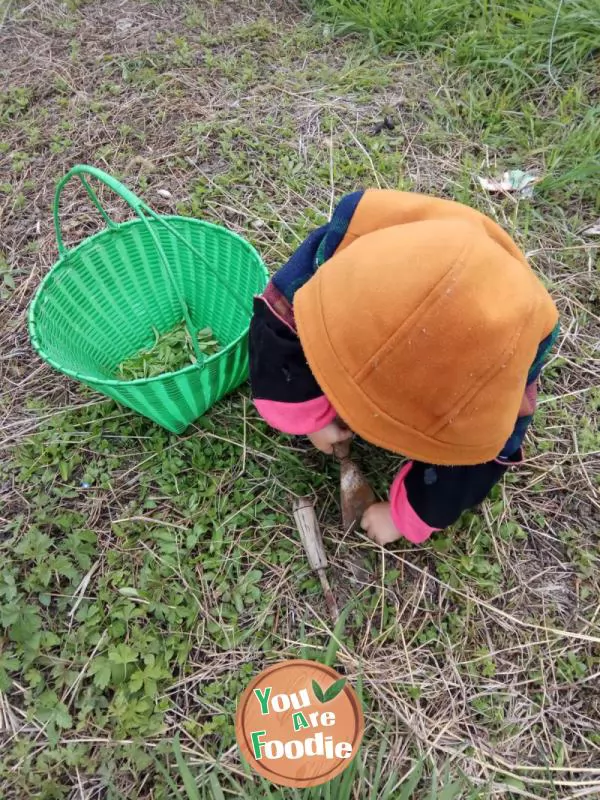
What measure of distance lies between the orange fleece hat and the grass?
46cm

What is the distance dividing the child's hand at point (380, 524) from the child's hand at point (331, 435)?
194 mm

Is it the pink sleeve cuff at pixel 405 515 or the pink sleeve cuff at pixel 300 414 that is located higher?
the pink sleeve cuff at pixel 300 414

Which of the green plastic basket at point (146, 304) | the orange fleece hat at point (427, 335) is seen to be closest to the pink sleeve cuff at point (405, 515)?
the orange fleece hat at point (427, 335)

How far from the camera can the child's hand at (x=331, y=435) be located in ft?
4.26

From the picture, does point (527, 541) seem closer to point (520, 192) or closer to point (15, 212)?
point (520, 192)

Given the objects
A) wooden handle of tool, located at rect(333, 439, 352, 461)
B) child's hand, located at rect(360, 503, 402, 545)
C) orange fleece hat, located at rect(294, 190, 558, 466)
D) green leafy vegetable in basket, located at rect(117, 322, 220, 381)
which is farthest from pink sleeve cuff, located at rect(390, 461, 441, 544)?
green leafy vegetable in basket, located at rect(117, 322, 220, 381)

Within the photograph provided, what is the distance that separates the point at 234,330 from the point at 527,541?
0.98 m

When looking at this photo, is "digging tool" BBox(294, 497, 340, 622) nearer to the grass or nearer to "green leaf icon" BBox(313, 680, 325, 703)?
the grass

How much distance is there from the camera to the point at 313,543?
1384 mm

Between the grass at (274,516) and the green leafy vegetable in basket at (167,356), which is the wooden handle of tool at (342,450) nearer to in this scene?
the grass at (274,516)

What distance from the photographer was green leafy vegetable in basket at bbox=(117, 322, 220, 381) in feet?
5.53

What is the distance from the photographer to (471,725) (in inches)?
49.2

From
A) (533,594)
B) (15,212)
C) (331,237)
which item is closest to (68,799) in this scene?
(533,594)

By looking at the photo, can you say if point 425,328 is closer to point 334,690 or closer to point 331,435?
point 331,435
